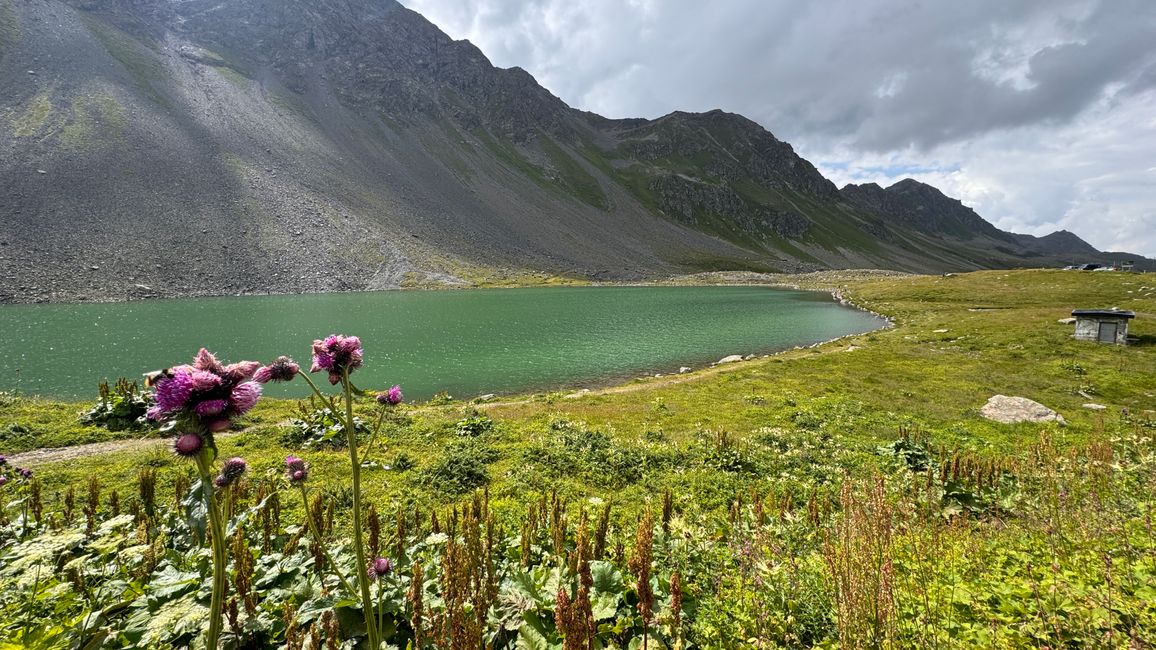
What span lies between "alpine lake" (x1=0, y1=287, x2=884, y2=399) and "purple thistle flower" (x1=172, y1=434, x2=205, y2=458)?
25079 mm

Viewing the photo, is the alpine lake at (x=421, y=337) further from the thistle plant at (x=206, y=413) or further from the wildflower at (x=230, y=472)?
the thistle plant at (x=206, y=413)

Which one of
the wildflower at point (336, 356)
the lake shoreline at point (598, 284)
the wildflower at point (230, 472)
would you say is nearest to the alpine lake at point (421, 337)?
the lake shoreline at point (598, 284)

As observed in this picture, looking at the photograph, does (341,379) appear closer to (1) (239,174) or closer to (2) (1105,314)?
(2) (1105,314)

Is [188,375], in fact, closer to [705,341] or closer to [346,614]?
[346,614]

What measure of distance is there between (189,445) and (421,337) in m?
44.9

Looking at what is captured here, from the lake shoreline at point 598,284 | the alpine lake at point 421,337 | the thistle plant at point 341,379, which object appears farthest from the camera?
the lake shoreline at point 598,284

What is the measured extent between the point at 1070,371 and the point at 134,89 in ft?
578

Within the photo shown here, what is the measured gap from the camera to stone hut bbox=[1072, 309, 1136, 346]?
2891 centimetres

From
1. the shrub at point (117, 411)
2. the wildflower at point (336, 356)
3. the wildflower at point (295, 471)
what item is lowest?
the shrub at point (117, 411)

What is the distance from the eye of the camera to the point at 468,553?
4297 mm

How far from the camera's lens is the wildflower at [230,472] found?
160 inches

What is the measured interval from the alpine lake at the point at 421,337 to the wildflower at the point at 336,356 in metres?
23.9

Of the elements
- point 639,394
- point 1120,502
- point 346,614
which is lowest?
point 639,394

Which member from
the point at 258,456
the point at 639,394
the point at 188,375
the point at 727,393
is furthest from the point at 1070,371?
the point at 258,456
